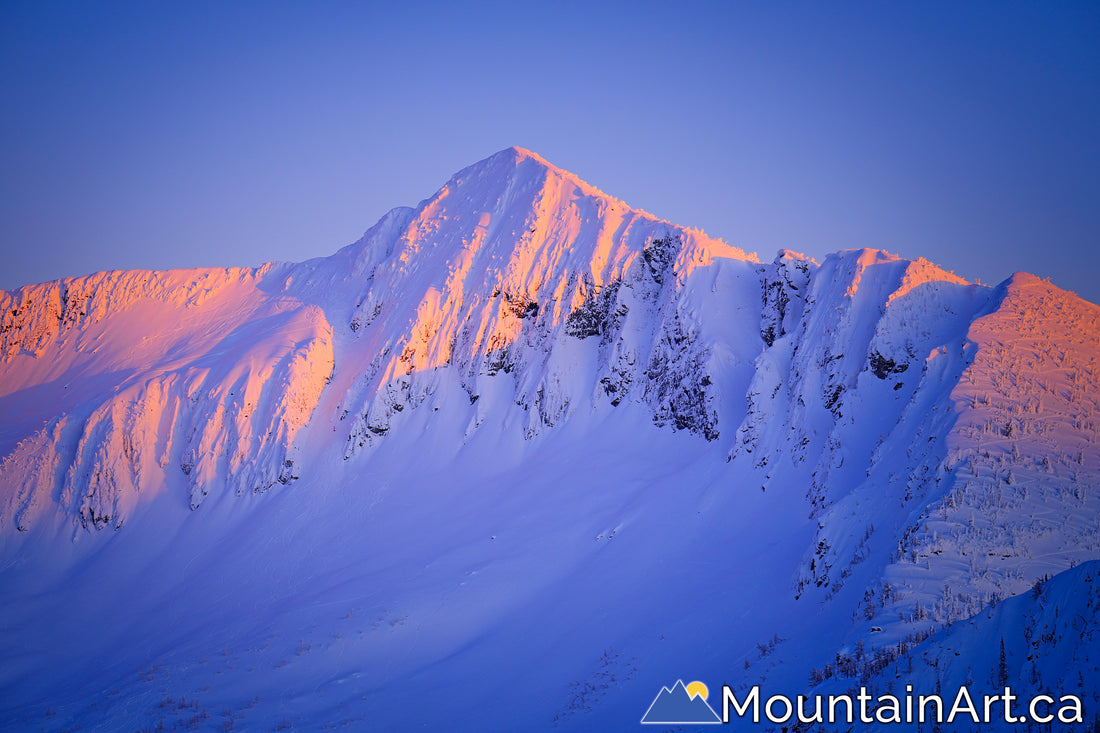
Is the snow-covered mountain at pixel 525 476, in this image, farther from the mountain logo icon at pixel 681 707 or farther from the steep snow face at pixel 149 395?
the mountain logo icon at pixel 681 707

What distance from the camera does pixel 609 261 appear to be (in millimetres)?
39125

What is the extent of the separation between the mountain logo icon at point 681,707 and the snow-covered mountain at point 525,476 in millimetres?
876

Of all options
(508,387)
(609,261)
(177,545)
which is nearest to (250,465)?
(177,545)

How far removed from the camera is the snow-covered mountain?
15125mm

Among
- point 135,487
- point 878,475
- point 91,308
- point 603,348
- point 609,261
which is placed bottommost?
point 878,475

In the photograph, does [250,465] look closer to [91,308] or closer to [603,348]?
[603,348]

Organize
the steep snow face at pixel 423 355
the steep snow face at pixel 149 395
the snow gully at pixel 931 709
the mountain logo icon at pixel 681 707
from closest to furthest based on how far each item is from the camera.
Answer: the snow gully at pixel 931 709 < the mountain logo icon at pixel 681 707 < the steep snow face at pixel 423 355 < the steep snow face at pixel 149 395

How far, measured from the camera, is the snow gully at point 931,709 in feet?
21.9

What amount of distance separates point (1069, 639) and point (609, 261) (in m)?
33.4

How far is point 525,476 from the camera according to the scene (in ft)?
105

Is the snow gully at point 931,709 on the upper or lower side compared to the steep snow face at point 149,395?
lower

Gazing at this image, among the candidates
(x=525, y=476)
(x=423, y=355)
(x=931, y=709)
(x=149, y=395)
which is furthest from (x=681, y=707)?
(x=149, y=395)

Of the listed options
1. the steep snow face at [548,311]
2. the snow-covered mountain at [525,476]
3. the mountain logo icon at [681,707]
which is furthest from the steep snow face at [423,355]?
the mountain logo icon at [681,707]

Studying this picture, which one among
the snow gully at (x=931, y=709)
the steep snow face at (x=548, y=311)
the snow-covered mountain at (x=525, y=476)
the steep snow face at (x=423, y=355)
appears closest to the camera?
the snow gully at (x=931, y=709)
